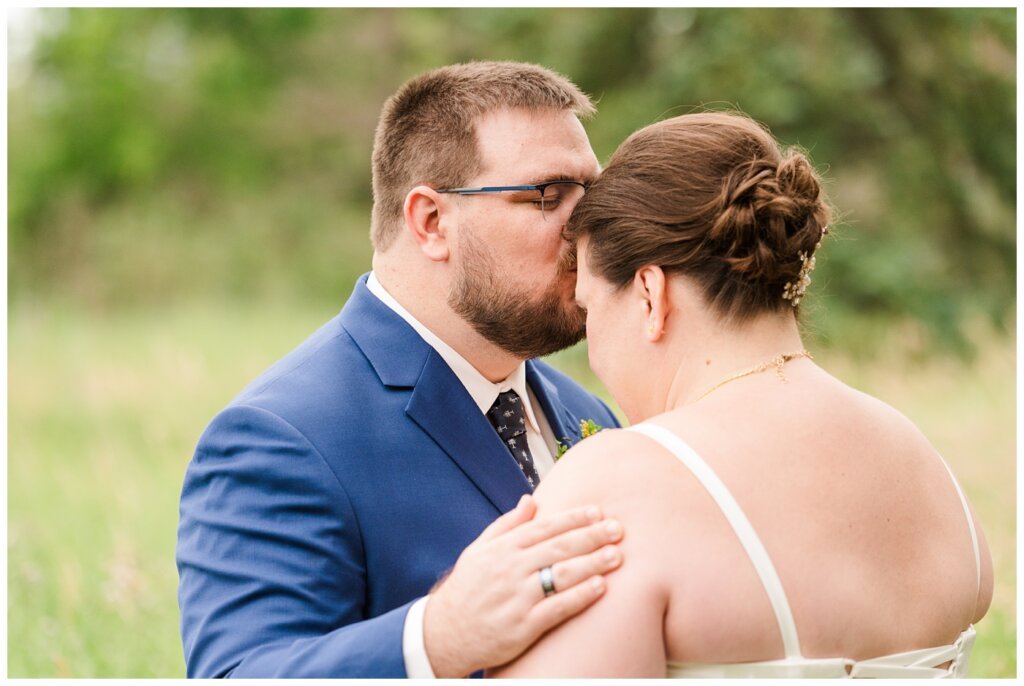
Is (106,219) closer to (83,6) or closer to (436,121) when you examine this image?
(83,6)

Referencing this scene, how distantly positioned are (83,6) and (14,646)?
2011 centimetres

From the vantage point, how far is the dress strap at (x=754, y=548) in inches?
82.0

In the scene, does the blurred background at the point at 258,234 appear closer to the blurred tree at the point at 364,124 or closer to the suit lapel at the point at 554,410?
the blurred tree at the point at 364,124

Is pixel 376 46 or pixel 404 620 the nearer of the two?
pixel 404 620

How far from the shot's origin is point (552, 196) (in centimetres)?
336

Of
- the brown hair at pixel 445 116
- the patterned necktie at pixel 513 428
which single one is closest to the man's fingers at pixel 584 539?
the patterned necktie at pixel 513 428

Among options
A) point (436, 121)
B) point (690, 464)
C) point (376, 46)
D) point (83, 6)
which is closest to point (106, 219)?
point (83, 6)

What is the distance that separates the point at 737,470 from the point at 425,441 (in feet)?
3.64

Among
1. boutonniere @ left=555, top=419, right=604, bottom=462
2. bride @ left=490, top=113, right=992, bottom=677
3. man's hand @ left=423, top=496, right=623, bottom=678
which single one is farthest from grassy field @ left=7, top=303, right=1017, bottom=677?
bride @ left=490, top=113, right=992, bottom=677

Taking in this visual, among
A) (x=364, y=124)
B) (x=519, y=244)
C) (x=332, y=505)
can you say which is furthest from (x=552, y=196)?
(x=364, y=124)

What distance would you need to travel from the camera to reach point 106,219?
81.1 feet

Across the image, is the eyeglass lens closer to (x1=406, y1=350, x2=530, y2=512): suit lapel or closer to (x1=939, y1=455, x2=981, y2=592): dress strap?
(x1=406, y1=350, x2=530, y2=512): suit lapel

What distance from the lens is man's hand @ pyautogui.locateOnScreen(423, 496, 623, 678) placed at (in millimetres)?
2096

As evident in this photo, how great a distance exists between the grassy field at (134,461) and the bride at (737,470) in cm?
330
